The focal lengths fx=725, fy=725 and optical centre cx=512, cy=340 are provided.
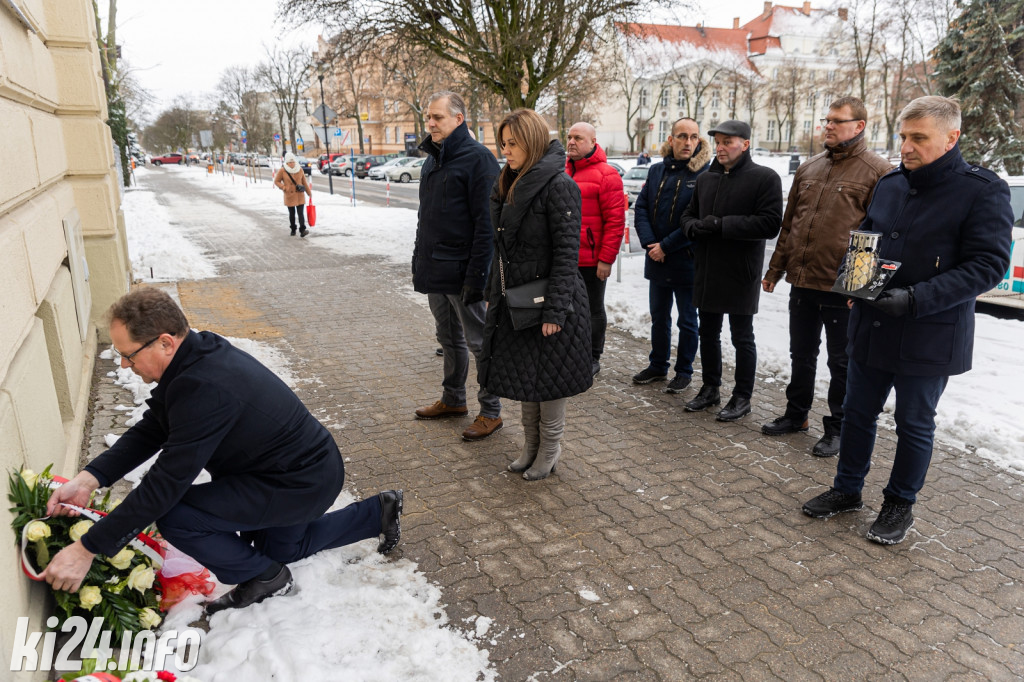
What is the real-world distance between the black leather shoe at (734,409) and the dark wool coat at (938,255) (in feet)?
5.13

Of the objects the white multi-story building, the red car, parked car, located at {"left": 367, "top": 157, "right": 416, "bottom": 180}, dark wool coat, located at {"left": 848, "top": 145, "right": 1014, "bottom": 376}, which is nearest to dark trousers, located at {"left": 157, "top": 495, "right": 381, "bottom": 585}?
dark wool coat, located at {"left": 848, "top": 145, "right": 1014, "bottom": 376}

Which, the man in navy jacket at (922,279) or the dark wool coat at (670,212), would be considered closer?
the man in navy jacket at (922,279)

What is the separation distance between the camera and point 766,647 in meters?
2.82

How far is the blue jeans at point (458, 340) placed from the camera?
191 inches

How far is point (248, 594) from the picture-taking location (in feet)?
9.71

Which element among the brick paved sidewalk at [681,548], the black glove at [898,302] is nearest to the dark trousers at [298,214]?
the brick paved sidewalk at [681,548]

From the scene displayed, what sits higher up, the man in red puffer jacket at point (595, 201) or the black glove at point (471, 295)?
the man in red puffer jacket at point (595, 201)

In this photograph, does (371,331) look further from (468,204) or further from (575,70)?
(575,70)

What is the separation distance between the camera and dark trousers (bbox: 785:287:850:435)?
14.7 feet

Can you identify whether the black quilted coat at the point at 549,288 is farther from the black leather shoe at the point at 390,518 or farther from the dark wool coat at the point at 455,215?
the black leather shoe at the point at 390,518

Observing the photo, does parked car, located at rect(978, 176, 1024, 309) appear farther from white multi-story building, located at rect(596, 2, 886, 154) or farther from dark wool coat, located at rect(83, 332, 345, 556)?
white multi-story building, located at rect(596, 2, 886, 154)

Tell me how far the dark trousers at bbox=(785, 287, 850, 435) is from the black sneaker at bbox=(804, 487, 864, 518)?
2.65ft

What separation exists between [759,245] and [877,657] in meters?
2.91

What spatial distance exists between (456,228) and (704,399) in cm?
219
